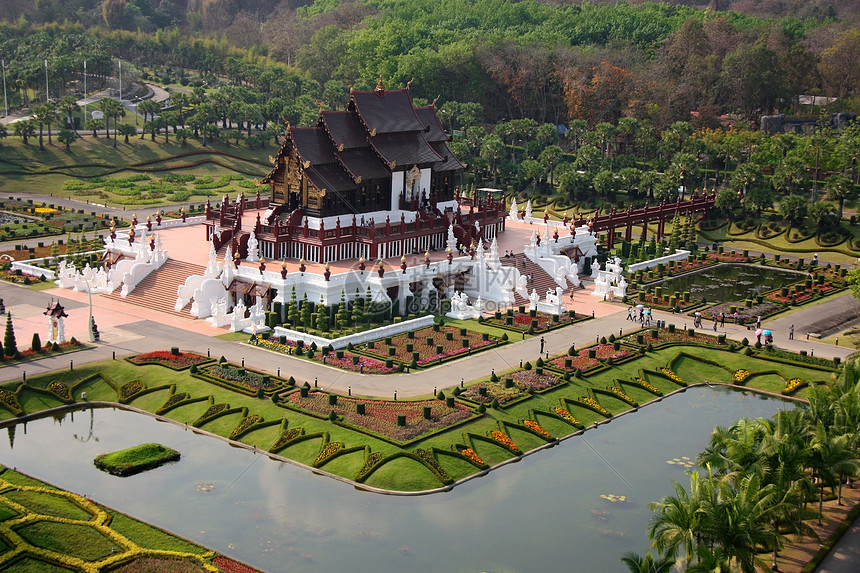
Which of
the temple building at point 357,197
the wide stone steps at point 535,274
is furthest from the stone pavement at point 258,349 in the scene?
the temple building at point 357,197

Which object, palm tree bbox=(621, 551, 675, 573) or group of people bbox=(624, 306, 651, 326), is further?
group of people bbox=(624, 306, 651, 326)

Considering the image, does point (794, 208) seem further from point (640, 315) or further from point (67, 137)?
point (67, 137)

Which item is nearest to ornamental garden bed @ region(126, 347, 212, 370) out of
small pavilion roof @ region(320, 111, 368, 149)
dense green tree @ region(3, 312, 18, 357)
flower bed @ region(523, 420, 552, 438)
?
dense green tree @ region(3, 312, 18, 357)

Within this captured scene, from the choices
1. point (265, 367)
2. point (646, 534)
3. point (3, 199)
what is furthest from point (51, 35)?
point (646, 534)

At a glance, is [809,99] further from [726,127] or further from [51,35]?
[51,35]

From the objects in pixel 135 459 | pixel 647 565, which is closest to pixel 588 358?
pixel 647 565

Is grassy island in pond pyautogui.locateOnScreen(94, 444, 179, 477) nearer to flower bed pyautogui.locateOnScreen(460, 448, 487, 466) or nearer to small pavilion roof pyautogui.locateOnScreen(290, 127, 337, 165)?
flower bed pyautogui.locateOnScreen(460, 448, 487, 466)
